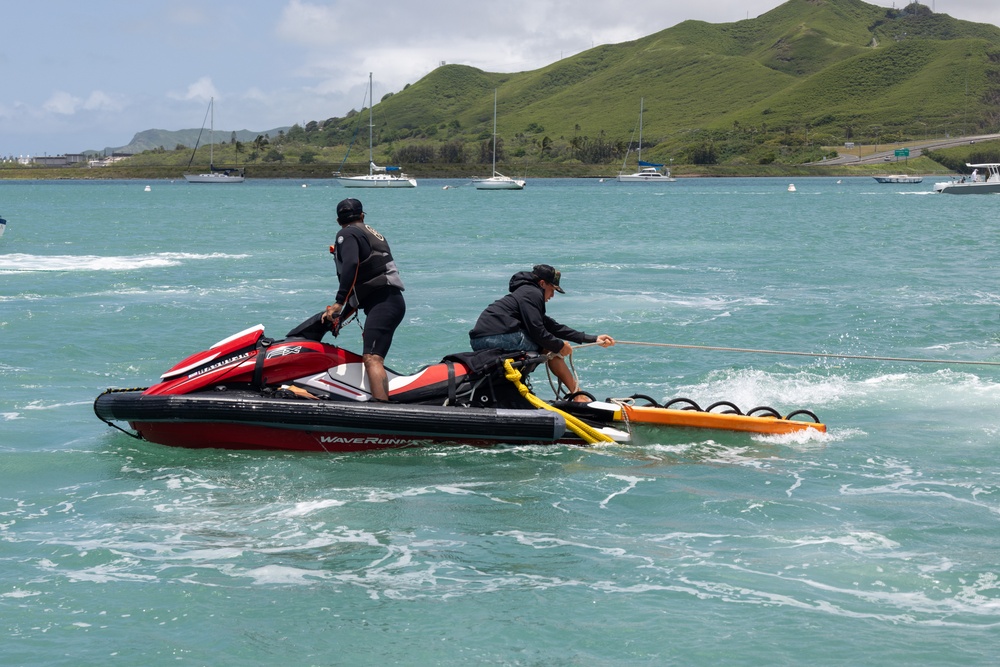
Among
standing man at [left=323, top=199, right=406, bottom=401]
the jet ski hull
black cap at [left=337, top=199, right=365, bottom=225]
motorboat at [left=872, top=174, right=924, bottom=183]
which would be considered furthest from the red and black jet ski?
motorboat at [left=872, top=174, right=924, bottom=183]

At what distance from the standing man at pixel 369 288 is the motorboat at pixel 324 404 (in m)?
0.22

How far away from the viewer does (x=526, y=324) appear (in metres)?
10.5

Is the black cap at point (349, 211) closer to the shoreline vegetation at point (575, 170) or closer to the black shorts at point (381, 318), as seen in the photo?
the black shorts at point (381, 318)

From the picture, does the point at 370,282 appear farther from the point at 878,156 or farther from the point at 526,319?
the point at 878,156

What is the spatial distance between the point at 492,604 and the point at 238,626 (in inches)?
59.1

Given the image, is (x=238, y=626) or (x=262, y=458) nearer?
(x=238, y=626)

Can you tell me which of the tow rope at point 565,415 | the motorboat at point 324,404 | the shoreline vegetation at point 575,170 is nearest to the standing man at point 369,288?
the motorboat at point 324,404

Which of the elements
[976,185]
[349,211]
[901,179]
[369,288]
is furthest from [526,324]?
[901,179]

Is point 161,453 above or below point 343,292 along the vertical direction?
below

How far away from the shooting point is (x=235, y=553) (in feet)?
25.9

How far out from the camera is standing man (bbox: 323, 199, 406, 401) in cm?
1014

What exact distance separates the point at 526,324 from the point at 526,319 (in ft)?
0.17

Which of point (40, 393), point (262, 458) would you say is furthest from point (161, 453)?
point (40, 393)

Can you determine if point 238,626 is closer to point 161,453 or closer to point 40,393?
point 161,453
